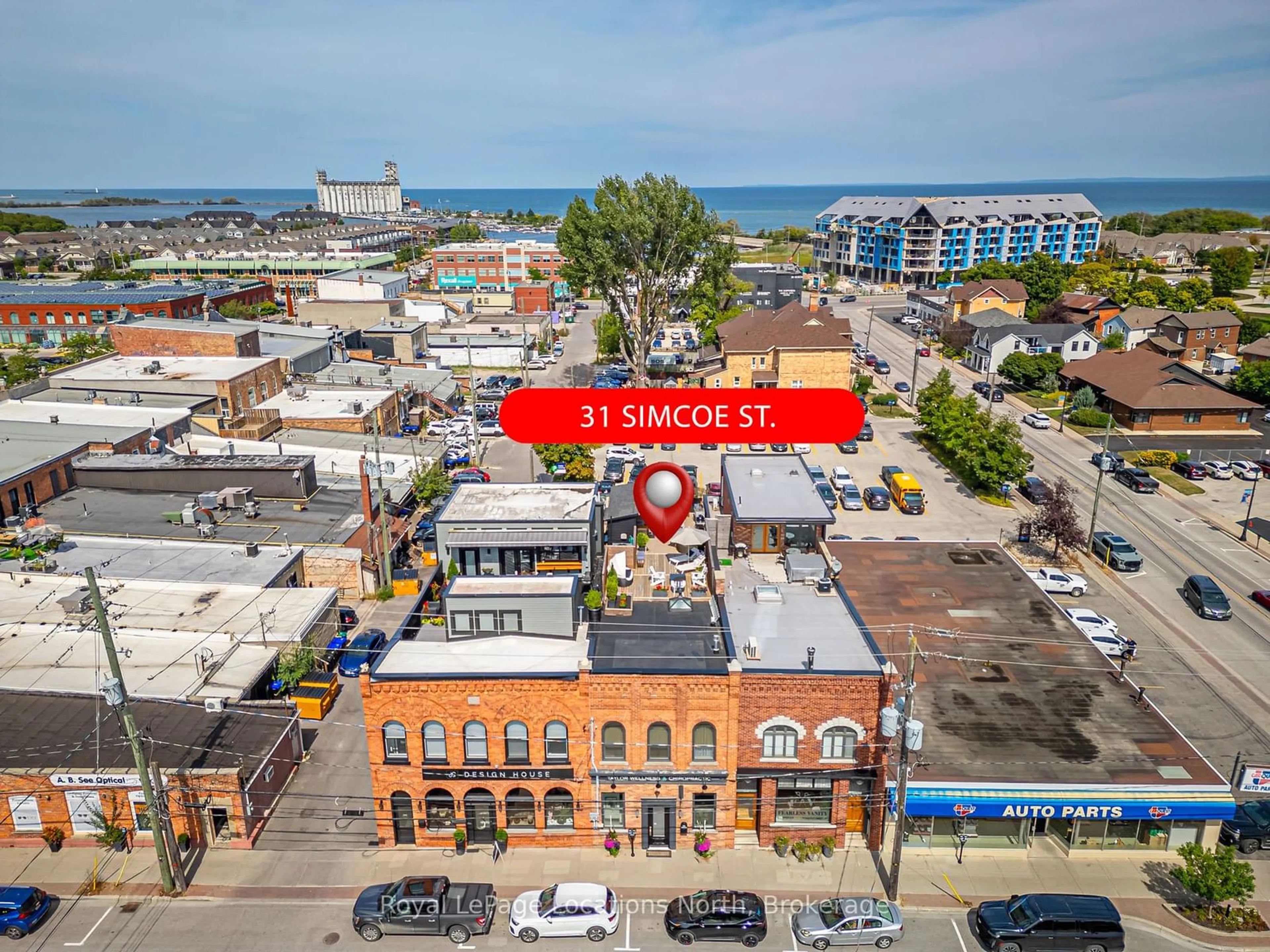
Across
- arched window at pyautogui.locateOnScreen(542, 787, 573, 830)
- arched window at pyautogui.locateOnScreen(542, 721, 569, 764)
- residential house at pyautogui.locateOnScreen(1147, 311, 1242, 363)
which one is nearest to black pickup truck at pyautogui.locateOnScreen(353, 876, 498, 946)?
arched window at pyautogui.locateOnScreen(542, 787, 573, 830)

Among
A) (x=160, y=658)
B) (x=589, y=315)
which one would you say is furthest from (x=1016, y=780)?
(x=589, y=315)

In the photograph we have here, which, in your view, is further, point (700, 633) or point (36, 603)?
point (36, 603)

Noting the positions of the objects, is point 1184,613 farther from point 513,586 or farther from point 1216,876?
point 513,586

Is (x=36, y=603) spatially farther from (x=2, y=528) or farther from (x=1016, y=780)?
(x=1016, y=780)

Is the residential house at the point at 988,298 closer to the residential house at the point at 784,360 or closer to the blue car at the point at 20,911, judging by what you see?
the residential house at the point at 784,360

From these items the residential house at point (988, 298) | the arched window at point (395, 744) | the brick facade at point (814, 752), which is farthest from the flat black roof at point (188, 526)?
the residential house at point (988, 298)

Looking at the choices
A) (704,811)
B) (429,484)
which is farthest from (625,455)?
(704,811)
